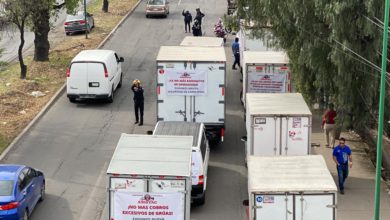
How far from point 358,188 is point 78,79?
13.5 m

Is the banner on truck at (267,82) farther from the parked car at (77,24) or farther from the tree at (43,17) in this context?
the parked car at (77,24)

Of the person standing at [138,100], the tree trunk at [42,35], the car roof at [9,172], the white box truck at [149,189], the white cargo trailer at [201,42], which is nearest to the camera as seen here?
the white box truck at [149,189]

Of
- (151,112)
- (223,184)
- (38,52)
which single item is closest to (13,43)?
(38,52)

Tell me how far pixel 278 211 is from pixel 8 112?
16743 millimetres

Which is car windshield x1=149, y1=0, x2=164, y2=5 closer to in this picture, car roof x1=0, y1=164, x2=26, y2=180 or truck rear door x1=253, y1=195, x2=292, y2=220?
car roof x1=0, y1=164, x2=26, y2=180

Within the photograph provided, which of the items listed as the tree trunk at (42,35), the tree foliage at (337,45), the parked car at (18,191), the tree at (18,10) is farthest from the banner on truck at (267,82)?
the tree trunk at (42,35)

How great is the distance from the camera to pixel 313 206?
1496 cm

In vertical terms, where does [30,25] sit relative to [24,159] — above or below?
above

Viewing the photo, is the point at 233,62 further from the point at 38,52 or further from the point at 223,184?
the point at 223,184

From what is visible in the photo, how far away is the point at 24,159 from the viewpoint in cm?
2344

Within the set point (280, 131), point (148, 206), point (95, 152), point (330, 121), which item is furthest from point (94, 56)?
point (148, 206)

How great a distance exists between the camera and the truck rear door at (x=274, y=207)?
49.1 ft

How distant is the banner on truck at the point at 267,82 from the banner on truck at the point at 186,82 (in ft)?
11.1

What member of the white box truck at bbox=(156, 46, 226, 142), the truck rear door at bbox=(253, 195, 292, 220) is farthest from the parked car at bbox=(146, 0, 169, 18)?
the truck rear door at bbox=(253, 195, 292, 220)
